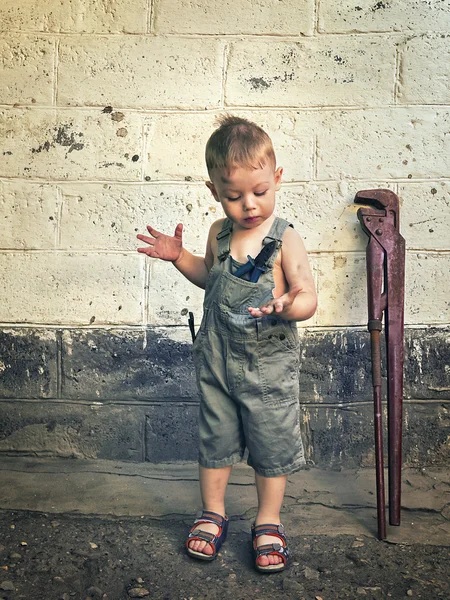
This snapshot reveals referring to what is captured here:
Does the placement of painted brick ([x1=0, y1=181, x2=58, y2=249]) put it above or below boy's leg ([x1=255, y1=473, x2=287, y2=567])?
above

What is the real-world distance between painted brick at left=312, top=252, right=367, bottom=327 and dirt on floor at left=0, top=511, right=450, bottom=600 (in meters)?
1.04

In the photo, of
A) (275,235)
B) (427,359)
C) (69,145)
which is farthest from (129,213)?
(427,359)

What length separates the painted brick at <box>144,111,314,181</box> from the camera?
3.12 metres

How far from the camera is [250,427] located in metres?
2.36

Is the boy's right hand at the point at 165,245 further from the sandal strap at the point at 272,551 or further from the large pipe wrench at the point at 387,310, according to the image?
the sandal strap at the point at 272,551

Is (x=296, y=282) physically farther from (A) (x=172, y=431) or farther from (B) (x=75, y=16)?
(B) (x=75, y=16)

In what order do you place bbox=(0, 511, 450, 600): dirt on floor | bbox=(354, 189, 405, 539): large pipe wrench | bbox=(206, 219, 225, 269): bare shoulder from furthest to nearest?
bbox=(354, 189, 405, 539): large pipe wrench
bbox=(206, 219, 225, 269): bare shoulder
bbox=(0, 511, 450, 600): dirt on floor

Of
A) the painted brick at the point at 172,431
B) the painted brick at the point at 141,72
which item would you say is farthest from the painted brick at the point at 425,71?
the painted brick at the point at 172,431

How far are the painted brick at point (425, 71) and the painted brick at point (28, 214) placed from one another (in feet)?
5.80

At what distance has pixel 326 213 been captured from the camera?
3137 millimetres

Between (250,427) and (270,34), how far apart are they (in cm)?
187

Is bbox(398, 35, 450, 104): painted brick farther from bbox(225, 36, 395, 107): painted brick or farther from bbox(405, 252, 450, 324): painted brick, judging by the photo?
bbox(405, 252, 450, 324): painted brick

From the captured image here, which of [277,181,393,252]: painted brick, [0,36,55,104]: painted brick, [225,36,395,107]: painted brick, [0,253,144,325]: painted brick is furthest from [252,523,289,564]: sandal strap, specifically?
[0,36,55,104]: painted brick

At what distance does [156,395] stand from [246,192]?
1.36 m
